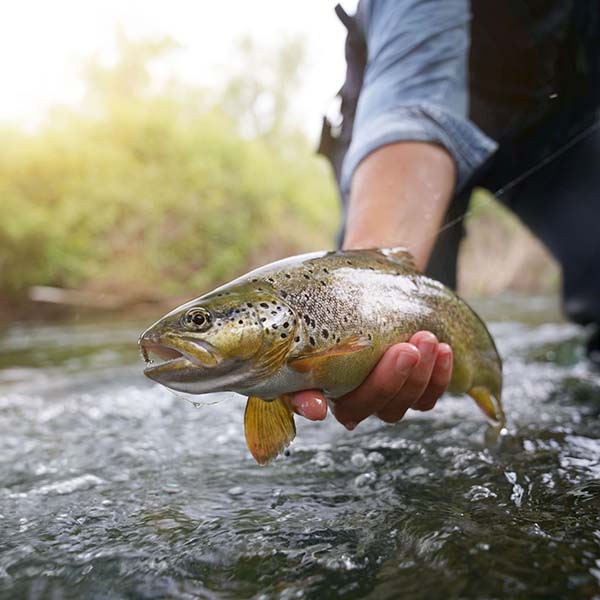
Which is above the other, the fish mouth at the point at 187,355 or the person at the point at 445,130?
the person at the point at 445,130

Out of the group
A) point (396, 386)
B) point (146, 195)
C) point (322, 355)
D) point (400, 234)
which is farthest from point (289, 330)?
point (146, 195)

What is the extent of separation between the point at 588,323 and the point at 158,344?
127 inches

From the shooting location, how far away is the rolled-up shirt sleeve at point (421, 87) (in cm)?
201

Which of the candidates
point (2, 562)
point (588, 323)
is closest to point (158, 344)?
point (2, 562)

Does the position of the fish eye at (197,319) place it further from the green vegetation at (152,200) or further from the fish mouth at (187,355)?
the green vegetation at (152,200)

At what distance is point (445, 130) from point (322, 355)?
1.07m

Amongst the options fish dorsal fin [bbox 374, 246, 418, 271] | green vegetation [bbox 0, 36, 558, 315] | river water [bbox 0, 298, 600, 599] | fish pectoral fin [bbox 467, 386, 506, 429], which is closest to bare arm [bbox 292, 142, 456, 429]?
fish dorsal fin [bbox 374, 246, 418, 271]

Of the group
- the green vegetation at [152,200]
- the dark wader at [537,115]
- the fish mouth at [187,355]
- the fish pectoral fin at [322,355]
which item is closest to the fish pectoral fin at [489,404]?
the dark wader at [537,115]

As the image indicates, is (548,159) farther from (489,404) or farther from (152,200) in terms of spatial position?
(152,200)

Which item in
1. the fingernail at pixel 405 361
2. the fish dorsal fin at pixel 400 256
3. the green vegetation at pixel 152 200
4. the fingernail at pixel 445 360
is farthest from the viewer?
the green vegetation at pixel 152 200

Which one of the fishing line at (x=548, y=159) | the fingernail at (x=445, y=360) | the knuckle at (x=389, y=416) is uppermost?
the fishing line at (x=548, y=159)

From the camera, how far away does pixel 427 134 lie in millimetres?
1983

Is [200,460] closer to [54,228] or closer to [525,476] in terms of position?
[525,476]

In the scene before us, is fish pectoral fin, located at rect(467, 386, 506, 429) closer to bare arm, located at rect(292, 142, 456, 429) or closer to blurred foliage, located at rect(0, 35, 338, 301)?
bare arm, located at rect(292, 142, 456, 429)
